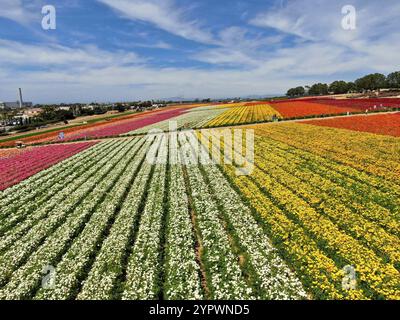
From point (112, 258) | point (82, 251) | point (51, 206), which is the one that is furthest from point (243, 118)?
point (112, 258)

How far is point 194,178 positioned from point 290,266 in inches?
581

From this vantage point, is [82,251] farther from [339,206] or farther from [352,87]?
[352,87]

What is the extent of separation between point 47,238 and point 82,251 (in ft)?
10.6

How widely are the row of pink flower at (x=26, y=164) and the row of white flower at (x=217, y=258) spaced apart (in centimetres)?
2151

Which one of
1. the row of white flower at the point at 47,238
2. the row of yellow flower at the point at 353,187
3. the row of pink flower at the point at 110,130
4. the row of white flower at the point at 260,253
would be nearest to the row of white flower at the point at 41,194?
the row of white flower at the point at 47,238

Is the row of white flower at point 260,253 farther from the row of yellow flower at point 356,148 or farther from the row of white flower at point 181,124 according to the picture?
the row of white flower at point 181,124

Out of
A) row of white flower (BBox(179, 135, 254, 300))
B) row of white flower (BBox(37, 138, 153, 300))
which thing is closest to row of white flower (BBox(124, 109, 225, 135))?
row of white flower (BBox(37, 138, 153, 300))

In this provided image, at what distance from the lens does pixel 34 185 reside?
2717 cm

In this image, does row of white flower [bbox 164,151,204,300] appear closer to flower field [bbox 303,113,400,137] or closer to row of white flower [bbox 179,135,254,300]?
row of white flower [bbox 179,135,254,300]

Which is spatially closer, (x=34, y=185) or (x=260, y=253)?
(x=260, y=253)

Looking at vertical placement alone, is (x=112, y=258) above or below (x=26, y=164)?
below

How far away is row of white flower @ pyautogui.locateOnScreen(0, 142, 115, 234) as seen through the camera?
64.6ft
